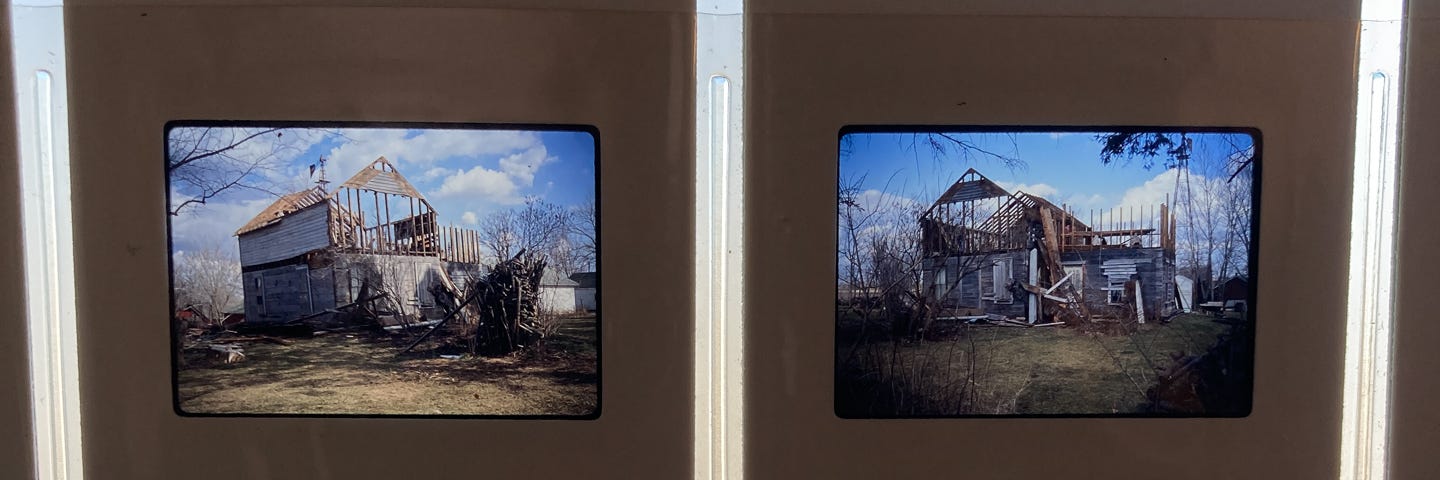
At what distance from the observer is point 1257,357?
1515mm

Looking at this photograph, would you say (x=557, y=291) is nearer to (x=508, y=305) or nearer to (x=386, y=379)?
(x=508, y=305)

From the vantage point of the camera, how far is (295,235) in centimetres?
146

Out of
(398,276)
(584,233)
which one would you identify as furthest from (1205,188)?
(398,276)

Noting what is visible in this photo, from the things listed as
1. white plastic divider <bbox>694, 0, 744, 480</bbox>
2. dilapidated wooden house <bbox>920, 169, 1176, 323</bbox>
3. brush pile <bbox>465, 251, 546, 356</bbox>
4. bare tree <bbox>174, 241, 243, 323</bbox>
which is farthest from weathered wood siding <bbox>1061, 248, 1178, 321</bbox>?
bare tree <bbox>174, 241, 243, 323</bbox>

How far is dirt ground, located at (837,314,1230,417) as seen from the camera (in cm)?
150

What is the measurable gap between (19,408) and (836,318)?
1.81 meters

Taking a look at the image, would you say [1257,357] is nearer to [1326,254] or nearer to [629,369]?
[1326,254]

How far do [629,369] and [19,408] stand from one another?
1346 millimetres

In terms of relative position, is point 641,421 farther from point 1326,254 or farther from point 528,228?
point 1326,254

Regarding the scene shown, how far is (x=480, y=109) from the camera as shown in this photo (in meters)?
1.45

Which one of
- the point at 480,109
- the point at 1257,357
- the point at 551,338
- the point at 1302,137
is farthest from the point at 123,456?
the point at 1302,137

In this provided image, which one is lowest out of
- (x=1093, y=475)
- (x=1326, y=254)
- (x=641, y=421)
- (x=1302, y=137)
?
(x=1093, y=475)

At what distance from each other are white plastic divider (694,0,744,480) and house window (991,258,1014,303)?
0.55 metres

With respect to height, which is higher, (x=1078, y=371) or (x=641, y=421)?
(x=1078, y=371)
